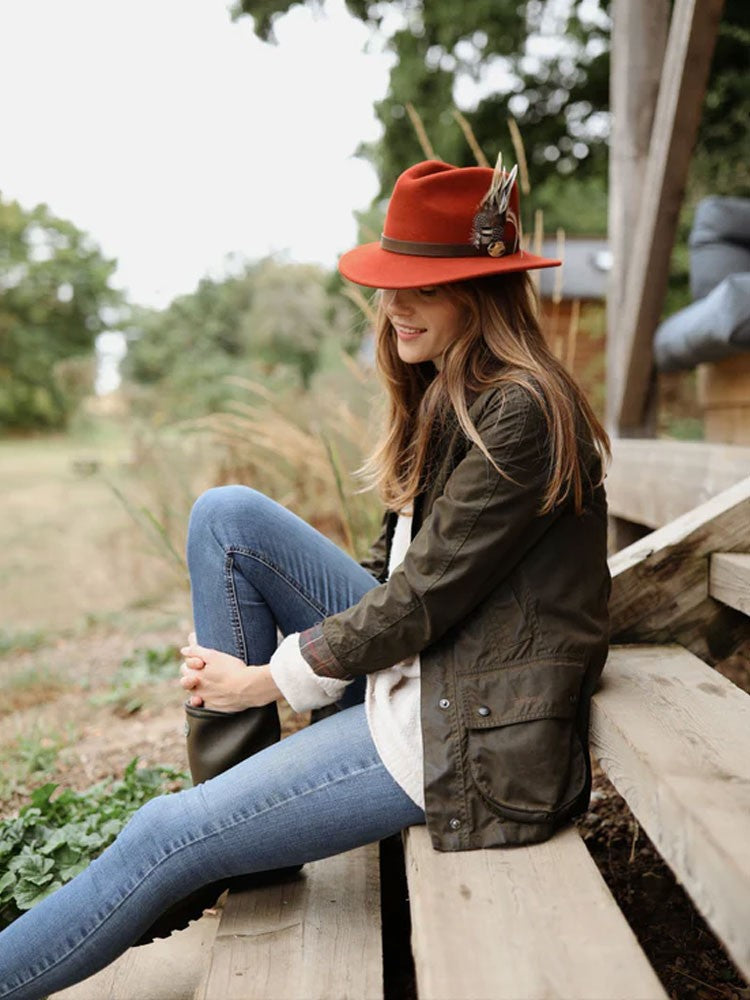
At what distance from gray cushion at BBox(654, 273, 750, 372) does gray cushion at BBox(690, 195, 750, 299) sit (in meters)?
0.28

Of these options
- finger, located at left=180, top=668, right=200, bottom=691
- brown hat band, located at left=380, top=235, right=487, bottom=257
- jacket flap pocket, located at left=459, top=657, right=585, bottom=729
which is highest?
brown hat band, located at left=380, top=235, right=487, bottom=257

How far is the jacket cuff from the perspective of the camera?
1.40 m

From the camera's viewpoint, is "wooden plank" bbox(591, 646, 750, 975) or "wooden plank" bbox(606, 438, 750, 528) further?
"wooden plank" bbox(606, 438, 750, 528)

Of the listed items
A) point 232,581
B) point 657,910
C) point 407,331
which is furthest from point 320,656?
point 657,910

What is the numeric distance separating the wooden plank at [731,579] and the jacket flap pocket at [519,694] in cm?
44

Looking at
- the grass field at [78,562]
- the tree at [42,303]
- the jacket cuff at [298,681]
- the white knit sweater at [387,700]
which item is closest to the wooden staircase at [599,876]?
the white knit sweater at [387,700]

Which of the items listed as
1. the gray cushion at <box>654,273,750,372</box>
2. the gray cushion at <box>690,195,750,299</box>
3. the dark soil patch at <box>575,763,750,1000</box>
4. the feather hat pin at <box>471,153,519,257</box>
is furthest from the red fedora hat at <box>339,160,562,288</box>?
the gray cushion at <box>690,195,750,299</box>

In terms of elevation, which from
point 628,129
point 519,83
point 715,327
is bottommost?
point 715,327

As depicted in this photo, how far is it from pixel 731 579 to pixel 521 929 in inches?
30.8

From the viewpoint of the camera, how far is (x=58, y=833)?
1.81m

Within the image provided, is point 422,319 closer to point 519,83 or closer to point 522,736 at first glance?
point 522,736

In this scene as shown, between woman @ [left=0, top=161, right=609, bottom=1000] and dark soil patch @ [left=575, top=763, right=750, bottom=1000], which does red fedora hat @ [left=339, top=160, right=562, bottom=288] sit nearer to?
woman @ [left=0, top=161, right=609, bottom=1000]

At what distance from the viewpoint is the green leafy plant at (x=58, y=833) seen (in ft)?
5.50

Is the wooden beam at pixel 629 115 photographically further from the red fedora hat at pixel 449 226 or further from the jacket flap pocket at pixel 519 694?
the jacket flap pocket at pixel 519 694
